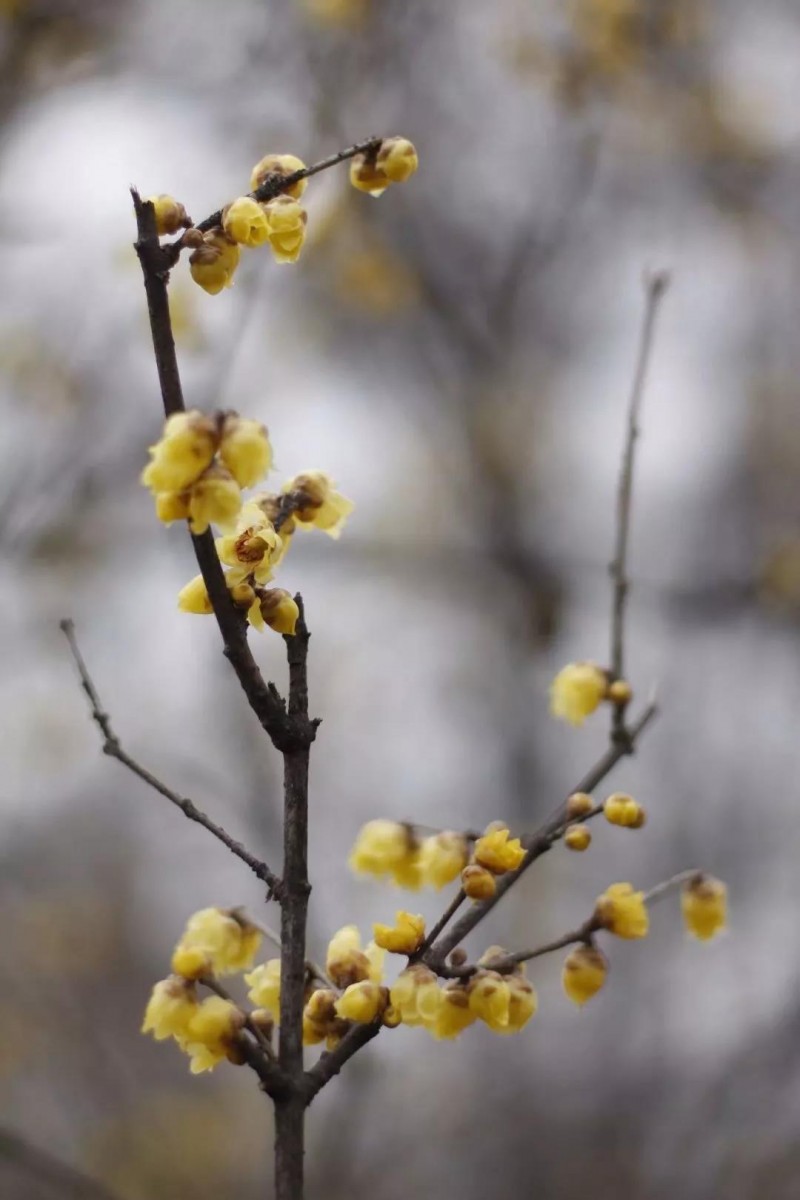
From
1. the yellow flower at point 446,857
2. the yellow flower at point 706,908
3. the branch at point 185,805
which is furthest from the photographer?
the yellow flower at point 706,908

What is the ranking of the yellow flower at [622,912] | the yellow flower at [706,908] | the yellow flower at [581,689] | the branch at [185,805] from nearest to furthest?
the branch at [185,805], the yellow flower at [622,912], the yellow flower at [706,908], the yellow flower at [581,689]

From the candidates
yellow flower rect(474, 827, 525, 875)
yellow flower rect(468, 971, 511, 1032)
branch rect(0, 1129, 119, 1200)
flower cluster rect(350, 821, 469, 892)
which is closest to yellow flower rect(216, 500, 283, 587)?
yellow flower rect(474, 827, 525, 875)

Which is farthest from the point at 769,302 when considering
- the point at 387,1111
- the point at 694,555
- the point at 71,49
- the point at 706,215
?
the point at 387,1111

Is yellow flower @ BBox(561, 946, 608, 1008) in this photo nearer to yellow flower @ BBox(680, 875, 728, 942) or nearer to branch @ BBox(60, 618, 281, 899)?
yellow flower @ BBox(680, 875, 728, 942)

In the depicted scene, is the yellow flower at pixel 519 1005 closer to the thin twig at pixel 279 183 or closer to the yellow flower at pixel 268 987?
the yellow flower at pixel 268 987

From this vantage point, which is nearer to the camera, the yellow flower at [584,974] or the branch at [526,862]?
the branch at [526,862]

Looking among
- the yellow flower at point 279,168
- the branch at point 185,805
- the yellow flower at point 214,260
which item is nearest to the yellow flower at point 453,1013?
the branch at point 185,805

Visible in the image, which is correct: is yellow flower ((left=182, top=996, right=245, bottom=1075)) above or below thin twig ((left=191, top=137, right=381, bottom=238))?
below
